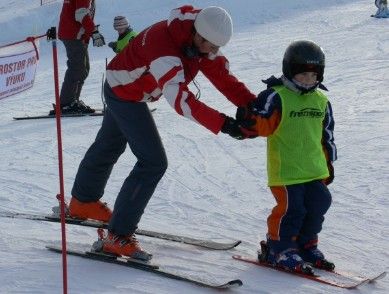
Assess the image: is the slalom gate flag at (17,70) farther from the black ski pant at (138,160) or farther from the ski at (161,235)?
the ski at (161,235)

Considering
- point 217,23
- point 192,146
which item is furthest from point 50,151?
point 217,23

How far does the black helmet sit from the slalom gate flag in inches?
64.2

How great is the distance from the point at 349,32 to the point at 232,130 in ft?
41.6

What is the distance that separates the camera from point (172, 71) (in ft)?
15.2

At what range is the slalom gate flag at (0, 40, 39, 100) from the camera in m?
5.04

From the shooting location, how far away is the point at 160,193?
7090mm

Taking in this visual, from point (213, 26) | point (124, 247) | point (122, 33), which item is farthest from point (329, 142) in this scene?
point (122, 33)

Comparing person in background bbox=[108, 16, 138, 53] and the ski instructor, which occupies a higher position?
person in background bbox=[108, 16, 138, 53]

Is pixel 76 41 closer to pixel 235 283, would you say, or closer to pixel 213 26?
pixel 213 26

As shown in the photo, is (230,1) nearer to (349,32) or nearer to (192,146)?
(349,32)

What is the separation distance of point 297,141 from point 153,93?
890mm

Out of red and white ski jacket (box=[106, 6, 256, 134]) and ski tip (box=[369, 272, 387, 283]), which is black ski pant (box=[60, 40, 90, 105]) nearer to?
red and white ski jacket (box=[106, 6, 256, 134])

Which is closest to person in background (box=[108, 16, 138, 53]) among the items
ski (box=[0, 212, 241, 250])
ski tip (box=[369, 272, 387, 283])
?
ski (box=[0, 212, 241, 250])

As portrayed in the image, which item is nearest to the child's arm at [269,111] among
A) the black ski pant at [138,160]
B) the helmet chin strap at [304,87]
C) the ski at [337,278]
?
the helmet chin strap at [304,87]
